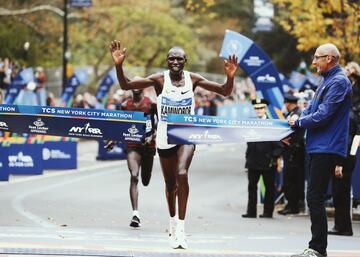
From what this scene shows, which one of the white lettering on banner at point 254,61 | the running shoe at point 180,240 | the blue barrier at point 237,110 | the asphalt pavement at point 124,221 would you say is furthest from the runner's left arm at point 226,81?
the blue barrier at point 237,110

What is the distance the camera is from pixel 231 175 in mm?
24766

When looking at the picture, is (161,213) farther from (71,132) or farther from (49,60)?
(49,60)

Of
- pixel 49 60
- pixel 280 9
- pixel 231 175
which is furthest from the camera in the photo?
pixel 49 60

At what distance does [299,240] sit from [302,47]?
41.0 feet

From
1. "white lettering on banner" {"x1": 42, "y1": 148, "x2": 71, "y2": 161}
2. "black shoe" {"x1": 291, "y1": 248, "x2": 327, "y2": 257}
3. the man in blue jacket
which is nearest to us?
"black shoe" {"x1": 291, "y1": 248, "x2": 327, "y2": 257}

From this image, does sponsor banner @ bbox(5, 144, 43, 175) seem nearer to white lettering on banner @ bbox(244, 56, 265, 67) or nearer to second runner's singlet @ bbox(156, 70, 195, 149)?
white lettering on banner @ bbox(244, 56, 265, 67)

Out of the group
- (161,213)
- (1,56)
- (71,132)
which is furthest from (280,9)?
(71,132)

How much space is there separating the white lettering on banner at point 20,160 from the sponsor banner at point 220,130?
12592 mm

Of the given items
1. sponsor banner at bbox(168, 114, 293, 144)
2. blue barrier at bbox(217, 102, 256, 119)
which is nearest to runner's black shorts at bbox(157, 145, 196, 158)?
sponsor banner at bbox(168, 114, 293, 144)

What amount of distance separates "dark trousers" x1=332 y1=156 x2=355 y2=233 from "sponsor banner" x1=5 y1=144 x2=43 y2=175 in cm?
1089

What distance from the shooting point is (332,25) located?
22484 mm

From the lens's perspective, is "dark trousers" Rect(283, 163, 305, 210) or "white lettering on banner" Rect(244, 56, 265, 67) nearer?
"dark trousers" Rect(283, 163, 305, 210)

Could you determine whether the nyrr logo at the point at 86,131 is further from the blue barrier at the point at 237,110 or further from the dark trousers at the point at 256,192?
the blue barrier at the point at 237,110

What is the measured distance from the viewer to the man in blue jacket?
948 centimetres
